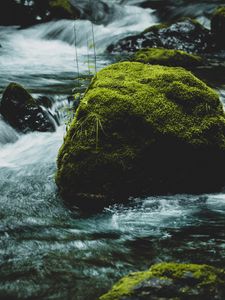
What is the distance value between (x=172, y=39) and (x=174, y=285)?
39.1ft

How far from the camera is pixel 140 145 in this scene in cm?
501

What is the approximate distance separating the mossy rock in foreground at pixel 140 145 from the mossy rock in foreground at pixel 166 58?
520 cm

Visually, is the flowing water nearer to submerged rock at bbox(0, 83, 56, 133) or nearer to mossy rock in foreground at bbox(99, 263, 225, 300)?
submerged rock at bbox(0, 83, 56, 133)

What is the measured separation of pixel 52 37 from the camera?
15.8 metres

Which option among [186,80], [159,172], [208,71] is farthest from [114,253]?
[208,71]

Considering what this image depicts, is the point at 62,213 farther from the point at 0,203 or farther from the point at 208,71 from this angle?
the point at 208,71

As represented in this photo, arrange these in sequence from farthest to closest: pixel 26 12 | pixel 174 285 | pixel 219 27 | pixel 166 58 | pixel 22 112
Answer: pixel 26 12 < pixel 219 27 < pixel 166 58 < pixel 22 112 < pixel 174 285

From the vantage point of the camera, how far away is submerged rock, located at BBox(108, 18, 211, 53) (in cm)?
1364

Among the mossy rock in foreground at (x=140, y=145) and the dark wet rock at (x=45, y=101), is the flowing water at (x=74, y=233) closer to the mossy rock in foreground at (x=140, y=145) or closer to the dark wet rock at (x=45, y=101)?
the mossy rock in foreground at (x=140, y=145)

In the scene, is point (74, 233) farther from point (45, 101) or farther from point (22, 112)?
point (45, 101)

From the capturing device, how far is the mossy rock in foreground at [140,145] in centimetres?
495

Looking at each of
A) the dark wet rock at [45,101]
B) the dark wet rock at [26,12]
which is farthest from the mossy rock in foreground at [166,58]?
the dark wet rock at [26,12]

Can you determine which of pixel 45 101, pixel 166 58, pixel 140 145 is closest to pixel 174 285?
pixel 140 145

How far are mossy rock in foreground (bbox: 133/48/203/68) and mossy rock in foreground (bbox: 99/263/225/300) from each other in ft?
25.9
